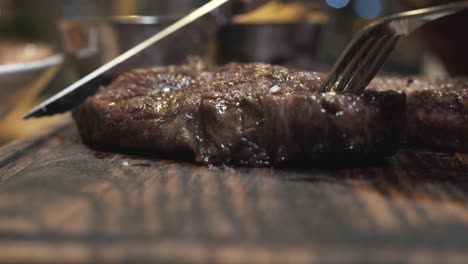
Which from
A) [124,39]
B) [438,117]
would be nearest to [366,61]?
[438,117]

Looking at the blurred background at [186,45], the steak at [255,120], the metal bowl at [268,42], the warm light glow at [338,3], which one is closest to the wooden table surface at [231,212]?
the steak at [255,120]

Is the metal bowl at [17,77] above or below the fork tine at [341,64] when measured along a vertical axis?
below

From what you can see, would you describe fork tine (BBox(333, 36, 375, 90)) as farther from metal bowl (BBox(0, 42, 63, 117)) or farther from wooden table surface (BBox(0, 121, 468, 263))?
metal bowl (BBox(0, 42, 63, 117))

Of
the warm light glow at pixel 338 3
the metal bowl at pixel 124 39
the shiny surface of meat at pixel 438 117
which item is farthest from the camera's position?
the warm light glow at pixel 338 3

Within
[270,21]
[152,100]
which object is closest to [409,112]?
[152,100]

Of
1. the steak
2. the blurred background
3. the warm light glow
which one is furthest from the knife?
the warm light glow

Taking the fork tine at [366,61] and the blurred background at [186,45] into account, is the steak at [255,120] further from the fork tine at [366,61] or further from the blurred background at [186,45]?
the blurred background at [186,45]

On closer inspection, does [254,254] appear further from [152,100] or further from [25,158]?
[25,158]

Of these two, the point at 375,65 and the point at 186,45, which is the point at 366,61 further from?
the point at 186,45
